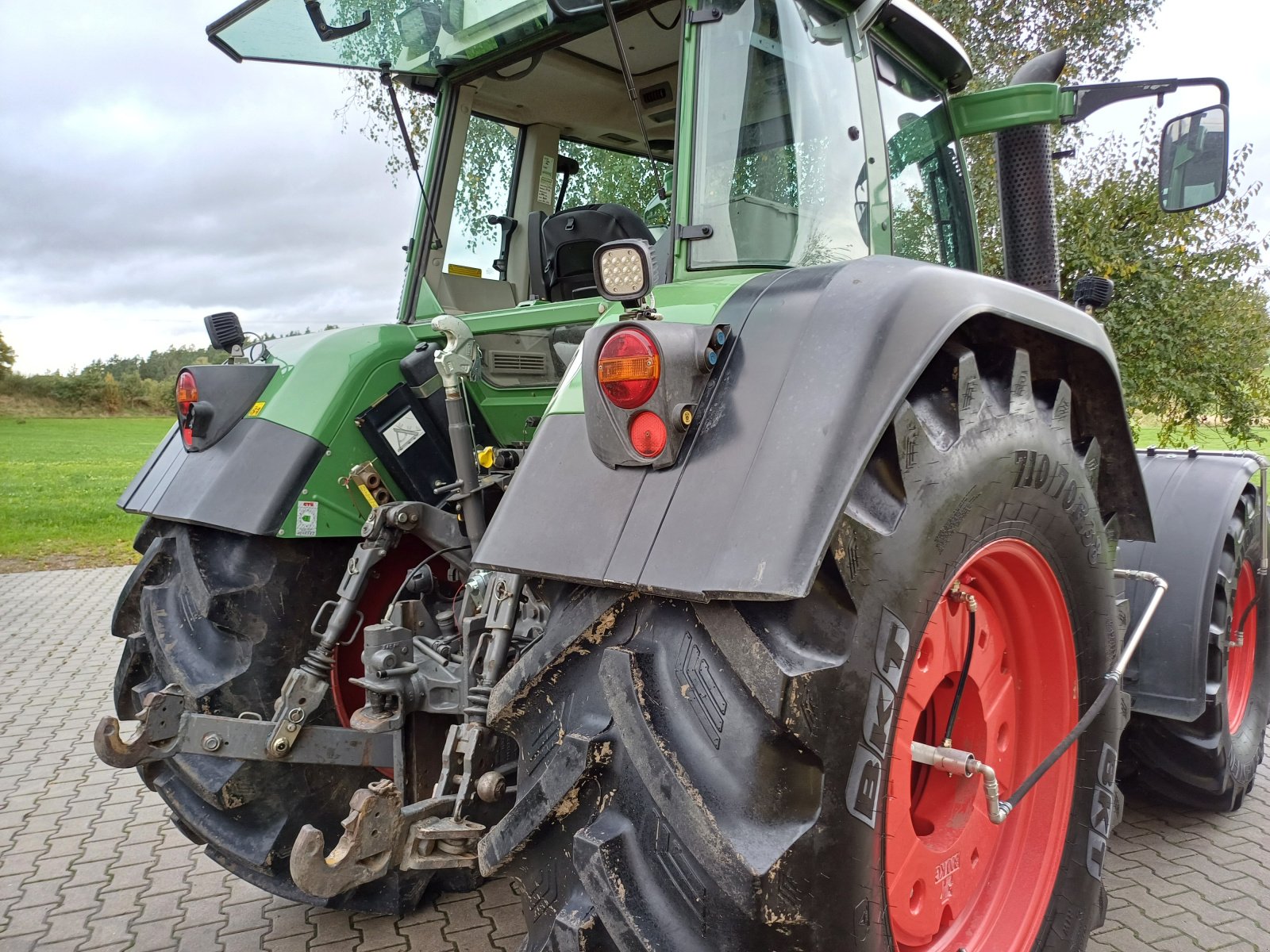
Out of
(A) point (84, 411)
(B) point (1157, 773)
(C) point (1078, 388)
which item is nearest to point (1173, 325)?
(B) point (1157, 773)

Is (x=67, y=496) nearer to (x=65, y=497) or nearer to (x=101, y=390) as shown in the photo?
(x=65, y=497)

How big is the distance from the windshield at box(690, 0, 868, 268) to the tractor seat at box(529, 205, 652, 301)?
25.7 inches

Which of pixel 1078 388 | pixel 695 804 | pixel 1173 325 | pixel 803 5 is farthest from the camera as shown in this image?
pixel 1173 325

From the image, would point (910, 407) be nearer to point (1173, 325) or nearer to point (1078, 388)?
point (1078, 388)

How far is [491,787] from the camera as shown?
172 cm

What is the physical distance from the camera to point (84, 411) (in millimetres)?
45000

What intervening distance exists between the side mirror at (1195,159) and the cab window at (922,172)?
611mm

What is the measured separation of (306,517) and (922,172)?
2089 mm

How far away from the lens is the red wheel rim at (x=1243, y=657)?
3693mm

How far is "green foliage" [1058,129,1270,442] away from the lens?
10047mm

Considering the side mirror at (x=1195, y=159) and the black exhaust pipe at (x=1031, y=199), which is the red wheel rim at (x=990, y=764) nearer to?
the black exhaust pipe at (x=1031, y=199)

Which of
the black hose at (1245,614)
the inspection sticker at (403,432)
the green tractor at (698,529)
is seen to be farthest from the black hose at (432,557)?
the black hose at (1245,614)

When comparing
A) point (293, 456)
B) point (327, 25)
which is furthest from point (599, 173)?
point (293, 456)

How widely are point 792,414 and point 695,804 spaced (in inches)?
22.8
